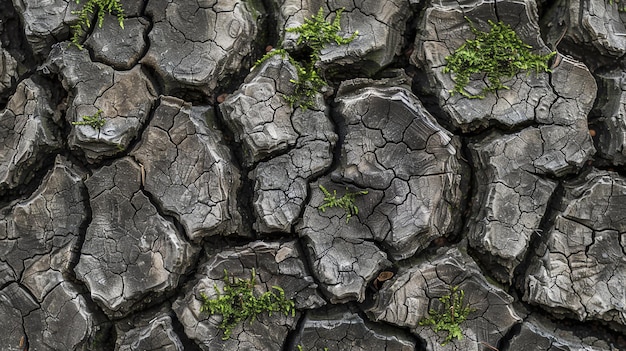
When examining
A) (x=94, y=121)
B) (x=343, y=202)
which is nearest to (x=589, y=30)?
(x=343, y=202)

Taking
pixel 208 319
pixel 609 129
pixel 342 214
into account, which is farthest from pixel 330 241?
pixel 609 129

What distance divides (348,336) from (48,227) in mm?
1037

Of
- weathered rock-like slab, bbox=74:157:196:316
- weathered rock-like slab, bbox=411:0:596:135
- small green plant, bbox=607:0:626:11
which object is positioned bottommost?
weathered rock-like slab, bbox=74:157:196:316

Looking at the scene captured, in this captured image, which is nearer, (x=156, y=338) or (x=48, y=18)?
(x=156, y=338)

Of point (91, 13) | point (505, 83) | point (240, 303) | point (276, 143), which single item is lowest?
point (240, 303)

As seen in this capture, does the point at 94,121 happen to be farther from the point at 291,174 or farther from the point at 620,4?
the point at 620,4

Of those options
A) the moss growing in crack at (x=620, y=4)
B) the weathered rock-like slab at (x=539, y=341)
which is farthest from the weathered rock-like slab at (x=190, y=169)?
the moss growing in crack at (x=620, y=4)

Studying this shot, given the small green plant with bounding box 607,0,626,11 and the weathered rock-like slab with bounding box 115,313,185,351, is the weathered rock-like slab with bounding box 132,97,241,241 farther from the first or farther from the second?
the small green plant with bounding box 607,0,626,11

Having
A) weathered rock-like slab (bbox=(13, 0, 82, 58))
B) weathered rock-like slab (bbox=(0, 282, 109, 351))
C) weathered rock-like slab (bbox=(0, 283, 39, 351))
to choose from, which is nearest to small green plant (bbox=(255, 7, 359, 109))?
weathered rock-like slab (bbox=(13, 0, 82, 58))

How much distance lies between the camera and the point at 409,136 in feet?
5.67

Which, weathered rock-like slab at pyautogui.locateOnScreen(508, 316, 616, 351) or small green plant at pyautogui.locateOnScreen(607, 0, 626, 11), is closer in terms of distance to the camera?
weathered rock-like slab at pyautogui.locateOnScreen(508, 316, 616, 351)

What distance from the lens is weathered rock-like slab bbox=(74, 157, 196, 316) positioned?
1.72 metres

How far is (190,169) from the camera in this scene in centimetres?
175

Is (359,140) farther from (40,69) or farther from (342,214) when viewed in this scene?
(40,69)
